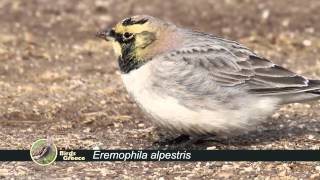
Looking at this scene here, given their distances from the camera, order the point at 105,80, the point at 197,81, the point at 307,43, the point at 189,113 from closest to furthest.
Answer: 1. the point at 189,113
2. the point at 197,81
3. the point at 105,80
4. the point at 307,43

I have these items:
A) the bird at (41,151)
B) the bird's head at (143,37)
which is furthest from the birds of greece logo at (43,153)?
the bird's head at (143,37)

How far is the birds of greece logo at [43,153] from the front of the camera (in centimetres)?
718

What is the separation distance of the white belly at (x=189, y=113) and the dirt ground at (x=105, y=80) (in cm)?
33

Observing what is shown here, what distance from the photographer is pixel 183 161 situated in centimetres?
727

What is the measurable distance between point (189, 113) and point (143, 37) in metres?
0.94

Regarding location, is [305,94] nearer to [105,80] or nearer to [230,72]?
[230,72]

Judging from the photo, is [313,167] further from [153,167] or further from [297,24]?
[297,24]

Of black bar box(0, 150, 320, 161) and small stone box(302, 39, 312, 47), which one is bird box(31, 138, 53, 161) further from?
small stone box(302, 39, 312, 47)

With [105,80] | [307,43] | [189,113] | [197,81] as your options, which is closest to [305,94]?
[197,81]

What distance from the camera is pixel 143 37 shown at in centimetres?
773

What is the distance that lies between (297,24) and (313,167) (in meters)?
6.18

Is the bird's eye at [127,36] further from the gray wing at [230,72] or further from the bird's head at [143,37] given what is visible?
the gray wing at [230,72]

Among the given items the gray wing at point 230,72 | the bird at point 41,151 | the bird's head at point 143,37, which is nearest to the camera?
the bird at point 41,151

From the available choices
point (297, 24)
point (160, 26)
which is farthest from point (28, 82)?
point (297, 24)
